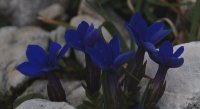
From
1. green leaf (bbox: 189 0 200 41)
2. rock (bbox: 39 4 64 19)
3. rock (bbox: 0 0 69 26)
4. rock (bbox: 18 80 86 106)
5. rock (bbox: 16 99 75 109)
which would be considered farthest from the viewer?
rock (bbox: 0 0 69 26)

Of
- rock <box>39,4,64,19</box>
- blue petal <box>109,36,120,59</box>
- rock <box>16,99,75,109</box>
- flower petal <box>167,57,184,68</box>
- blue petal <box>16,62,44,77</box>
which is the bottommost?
rock <box>39,4,64,19</box>

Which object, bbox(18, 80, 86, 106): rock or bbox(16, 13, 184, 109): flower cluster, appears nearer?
bbox(16, 13, 184, 109): flower cluster

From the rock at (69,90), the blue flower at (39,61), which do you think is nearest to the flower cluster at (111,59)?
the blue flower at (39,61)

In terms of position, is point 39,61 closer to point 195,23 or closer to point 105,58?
point 105,58

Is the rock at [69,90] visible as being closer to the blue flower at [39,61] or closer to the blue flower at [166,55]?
the blue flower at [39,61]

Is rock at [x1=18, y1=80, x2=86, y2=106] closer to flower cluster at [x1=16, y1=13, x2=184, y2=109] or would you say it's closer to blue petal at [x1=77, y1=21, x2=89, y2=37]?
flower cluster at [x1=16, y1=13, x2=184, y2=109]

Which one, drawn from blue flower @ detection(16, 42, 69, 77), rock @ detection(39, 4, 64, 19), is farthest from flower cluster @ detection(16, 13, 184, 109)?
rock @ detection(39, 4, 64, 19)
